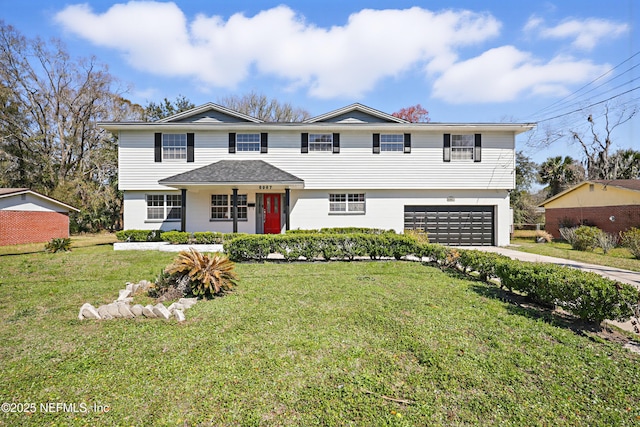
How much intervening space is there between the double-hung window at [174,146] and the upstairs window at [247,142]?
2.63m

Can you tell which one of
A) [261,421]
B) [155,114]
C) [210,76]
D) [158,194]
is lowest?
[261,421]

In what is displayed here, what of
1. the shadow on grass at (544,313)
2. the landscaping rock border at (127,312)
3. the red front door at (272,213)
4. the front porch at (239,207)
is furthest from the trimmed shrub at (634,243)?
the landscaping rock border at (127,312)

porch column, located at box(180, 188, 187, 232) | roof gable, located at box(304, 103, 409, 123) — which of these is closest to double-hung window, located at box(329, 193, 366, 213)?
roof gable, located at box(304, 103, 409, 123)

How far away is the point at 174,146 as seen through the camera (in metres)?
14.9

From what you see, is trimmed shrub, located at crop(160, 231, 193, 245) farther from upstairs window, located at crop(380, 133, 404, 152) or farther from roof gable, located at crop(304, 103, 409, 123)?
upstairs window, located at crop(380, 133, 404, 152)

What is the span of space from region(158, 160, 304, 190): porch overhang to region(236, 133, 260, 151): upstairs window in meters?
0.87

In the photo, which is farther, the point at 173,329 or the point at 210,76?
the point at 210,76

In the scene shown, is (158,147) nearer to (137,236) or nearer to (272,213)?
(137,236)

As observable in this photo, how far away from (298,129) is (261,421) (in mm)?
13585

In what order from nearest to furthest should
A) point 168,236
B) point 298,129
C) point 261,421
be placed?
point 261,421, point 168,236, point 298,129

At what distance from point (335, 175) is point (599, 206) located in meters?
15.3

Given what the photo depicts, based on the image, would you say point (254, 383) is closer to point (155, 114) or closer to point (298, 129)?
point (298, 129)

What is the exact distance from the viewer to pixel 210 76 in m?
15.7

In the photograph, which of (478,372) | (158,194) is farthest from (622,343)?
(158,194)
